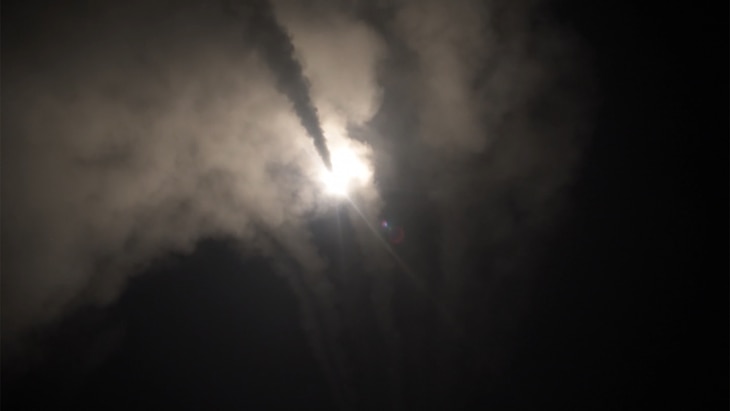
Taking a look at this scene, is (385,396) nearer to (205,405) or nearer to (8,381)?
(205,405)

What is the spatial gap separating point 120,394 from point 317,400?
5.39m

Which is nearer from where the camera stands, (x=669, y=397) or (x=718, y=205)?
(x=718, y=205)

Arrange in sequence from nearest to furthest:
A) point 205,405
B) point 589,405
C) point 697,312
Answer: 1. point 697,312
2. point 589,405
3. point 205,405

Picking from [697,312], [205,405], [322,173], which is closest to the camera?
[322,173]


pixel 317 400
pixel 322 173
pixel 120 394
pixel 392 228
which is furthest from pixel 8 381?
pixel 392 228

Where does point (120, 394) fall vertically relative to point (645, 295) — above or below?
below

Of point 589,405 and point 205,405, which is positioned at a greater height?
point 589,405

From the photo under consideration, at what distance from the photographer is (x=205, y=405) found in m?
10.5

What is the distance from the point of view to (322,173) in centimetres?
769

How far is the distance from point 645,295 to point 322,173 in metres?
8.60

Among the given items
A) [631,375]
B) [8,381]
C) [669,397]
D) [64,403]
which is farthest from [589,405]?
[8,381]

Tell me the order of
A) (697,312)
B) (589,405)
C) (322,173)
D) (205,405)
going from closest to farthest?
1. (322,173)
2. (697,312)
3. (589,405)
4. (205,405)

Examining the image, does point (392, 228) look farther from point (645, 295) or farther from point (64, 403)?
point (64, 403)

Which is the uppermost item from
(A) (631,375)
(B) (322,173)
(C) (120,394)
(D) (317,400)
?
(B) (322,173)
